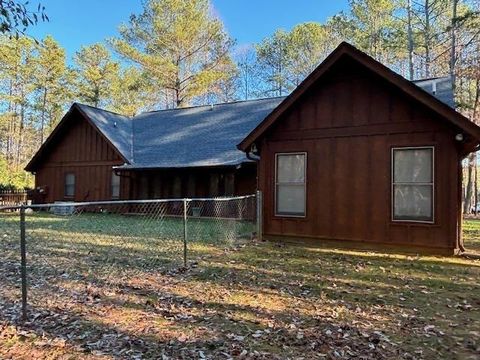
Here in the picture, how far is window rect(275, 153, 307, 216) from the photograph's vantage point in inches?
386

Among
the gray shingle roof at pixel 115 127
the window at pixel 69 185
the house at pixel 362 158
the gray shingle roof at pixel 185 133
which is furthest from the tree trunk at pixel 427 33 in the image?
the window at pixel 69 185

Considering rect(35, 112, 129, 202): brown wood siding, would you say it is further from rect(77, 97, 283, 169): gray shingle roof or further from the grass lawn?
the grass lawn

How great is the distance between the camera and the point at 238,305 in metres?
4.89

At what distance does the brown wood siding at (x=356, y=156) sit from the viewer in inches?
324

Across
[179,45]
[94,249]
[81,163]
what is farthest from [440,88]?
[179,45]

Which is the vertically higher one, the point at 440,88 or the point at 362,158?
the point at 440,88

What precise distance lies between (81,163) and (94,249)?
11588mm

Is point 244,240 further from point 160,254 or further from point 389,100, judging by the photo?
point 389,100

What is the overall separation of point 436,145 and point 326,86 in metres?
2.82

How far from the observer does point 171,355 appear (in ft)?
11.4

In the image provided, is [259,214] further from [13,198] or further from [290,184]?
[13,198]

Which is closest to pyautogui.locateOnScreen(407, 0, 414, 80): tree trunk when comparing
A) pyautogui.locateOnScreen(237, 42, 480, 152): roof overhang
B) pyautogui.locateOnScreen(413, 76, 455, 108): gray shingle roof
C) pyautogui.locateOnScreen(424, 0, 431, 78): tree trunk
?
pyautogui.locateOnScreen(424, 0, 431, 78): tree trunk

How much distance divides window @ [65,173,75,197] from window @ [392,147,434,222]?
50.9 ft

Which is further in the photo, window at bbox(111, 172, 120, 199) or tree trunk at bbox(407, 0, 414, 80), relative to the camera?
tree trunk at bbox(407, 0, 414, 80)
